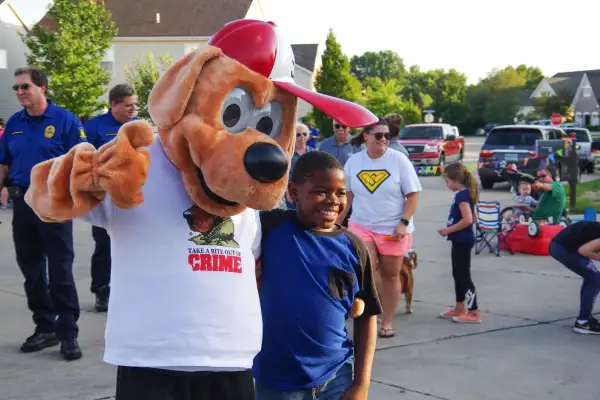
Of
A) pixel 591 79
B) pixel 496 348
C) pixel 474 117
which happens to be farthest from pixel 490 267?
pixel 591 79

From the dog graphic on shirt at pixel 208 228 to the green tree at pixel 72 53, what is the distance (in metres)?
28.2

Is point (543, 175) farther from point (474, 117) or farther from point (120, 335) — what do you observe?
point (474, 117)

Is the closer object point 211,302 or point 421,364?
point 211,302

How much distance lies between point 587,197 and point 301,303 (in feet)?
52.3

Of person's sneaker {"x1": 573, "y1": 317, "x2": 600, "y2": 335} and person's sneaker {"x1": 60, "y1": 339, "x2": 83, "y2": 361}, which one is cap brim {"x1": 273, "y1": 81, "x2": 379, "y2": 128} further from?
person's sneaker {"x1": 573, "y1": 317, "x2": 600, "y2": 335}

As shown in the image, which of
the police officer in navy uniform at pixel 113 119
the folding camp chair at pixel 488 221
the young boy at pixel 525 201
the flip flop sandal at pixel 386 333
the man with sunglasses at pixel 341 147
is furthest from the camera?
the young boy at pixel 525 201

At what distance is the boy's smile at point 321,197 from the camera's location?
290 centimetres

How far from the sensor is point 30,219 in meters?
5.47

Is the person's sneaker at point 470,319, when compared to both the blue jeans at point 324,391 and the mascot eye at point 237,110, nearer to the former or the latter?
the blue jeans at point 324,391

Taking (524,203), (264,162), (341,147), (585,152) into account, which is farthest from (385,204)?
(585,152)

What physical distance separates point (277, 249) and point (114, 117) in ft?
13.5

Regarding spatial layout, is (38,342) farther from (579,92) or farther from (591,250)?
(579,92)

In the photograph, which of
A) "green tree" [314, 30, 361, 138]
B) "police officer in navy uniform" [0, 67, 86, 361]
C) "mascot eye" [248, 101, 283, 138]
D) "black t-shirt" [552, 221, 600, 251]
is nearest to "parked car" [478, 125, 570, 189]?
"black t-shirt" [552, 221, 600, 251]

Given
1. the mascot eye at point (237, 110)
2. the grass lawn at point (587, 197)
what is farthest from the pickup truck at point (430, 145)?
the mascot eye at point (237, 110)
